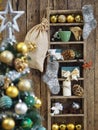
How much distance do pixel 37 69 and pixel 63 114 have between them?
20.8 inches

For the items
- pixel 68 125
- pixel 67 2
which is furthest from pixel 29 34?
pixel 68 125

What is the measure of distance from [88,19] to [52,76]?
669 mm

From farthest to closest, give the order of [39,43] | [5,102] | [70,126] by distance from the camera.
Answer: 1. [70,126]
2. [39,43]
3. [5,102]

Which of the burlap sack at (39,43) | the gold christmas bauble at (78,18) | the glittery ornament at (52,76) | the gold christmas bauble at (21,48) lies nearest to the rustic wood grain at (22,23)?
the burlap sack at (39,43)

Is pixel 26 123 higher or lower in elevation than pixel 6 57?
lower

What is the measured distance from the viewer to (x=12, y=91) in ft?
6.75

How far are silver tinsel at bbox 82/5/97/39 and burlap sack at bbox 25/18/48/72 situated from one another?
0.38 metres

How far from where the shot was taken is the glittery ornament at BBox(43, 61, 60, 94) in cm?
341

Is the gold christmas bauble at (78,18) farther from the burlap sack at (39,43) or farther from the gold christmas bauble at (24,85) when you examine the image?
the gold christmas bauble at (24,85)

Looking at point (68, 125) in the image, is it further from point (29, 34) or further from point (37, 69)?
point (29, 34)

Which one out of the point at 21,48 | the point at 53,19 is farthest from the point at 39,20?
the point at 21,48

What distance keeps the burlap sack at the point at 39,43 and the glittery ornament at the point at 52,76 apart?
93 mm

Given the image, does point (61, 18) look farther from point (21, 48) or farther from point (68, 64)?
point (21, 48)

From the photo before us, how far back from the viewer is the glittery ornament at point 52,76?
341 cm
